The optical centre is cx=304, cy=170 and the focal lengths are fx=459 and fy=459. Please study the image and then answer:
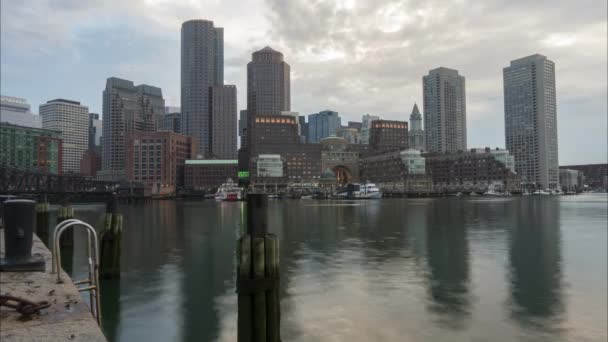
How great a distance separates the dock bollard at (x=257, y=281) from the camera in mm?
14359

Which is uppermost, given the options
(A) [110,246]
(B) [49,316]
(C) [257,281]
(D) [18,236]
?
(D) [18,236]

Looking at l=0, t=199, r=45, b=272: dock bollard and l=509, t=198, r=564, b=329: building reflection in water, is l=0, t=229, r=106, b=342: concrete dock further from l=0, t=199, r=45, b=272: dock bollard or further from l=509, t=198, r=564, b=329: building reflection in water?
l=509, t=198, r=564, b=329: building reflection in water

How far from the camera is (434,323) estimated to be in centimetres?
1972

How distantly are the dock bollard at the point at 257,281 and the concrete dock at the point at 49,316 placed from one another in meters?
4.87

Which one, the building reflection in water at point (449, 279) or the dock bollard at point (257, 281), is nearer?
the dock bollard at point (257, 281)

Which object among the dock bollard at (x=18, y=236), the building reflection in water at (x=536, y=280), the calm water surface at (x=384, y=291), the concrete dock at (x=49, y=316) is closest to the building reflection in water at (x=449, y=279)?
the calm water surface at (x=384, y=291)

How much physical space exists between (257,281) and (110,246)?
18.2m

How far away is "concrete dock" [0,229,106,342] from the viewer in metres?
8.09

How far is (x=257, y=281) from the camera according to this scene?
47.1 ft

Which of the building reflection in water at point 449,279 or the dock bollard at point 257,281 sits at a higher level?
the dock bollard at point 257,281

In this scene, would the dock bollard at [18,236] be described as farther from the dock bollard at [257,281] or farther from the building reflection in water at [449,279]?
the building reflection in water at [449,279]

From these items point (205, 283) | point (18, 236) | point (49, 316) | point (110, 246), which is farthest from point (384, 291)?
Result: point (49, 316)

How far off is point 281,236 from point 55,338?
151ft

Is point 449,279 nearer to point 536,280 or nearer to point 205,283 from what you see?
point 536,280
